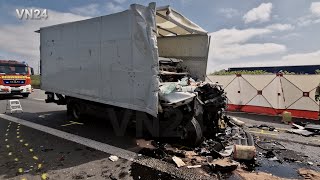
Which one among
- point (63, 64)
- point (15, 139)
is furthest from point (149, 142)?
point (63, 64)

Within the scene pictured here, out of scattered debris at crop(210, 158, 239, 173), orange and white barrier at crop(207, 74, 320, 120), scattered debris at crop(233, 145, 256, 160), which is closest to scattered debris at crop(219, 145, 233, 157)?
scattered debris at crop(233, 145, 256, 160)

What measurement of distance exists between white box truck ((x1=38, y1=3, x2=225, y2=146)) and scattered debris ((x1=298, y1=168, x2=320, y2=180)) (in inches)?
84.4

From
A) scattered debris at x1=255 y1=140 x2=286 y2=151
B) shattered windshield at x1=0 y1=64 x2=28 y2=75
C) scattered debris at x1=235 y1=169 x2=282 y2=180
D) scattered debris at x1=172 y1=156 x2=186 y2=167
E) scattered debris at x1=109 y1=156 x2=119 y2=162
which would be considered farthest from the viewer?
shattered windshield at x1=0 y1=64 x2=28 y2=75

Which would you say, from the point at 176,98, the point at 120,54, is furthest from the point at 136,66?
the point at 176,98

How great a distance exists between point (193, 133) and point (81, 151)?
2.57 m

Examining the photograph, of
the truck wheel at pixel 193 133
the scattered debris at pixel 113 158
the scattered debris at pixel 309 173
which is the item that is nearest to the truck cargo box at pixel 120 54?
the truck wheel at pixel 193 133

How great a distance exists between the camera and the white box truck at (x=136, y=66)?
574 centimetres

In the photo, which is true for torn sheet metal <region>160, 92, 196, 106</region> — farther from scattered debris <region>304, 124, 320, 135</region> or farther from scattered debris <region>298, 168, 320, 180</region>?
scattered debris <region>304, 124, 320, 135</region>

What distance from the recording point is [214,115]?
673cm

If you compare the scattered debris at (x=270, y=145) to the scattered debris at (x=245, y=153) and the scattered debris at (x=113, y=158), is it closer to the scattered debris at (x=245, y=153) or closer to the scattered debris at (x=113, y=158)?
the scattered debris at (x=245, y=153)

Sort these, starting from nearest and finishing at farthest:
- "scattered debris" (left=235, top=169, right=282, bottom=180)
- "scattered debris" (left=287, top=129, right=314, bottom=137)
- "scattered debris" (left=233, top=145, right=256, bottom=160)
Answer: "scattered debris" (left=235, top=169, right=282, bottom=180) → "scattered debris" (left=233, top=145, right=256, bottom=160) → "scattered debris" (left=287, top=129, right=314, bottom=137)

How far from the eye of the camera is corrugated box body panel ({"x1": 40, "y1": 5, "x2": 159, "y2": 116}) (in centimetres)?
571

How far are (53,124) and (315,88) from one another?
10016mm

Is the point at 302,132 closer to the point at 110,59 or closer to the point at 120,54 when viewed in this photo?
the point at 120,54
